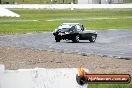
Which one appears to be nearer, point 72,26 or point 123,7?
point 72,26

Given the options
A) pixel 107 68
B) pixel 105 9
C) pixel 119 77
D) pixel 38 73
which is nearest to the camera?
pixel 119 77

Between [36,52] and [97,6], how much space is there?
80640 mm

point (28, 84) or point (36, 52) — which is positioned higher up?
point (28, 84)

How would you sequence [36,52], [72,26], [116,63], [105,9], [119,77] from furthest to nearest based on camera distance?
[105,9]
[72,26]
[36,52]
[116,63]
[119,77]

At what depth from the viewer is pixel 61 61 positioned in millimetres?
20438

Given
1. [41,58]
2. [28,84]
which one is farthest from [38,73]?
[41,58]

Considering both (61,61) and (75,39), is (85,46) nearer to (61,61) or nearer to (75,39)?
(75,39)

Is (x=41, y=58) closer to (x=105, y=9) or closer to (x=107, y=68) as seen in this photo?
(x=107, y=68)

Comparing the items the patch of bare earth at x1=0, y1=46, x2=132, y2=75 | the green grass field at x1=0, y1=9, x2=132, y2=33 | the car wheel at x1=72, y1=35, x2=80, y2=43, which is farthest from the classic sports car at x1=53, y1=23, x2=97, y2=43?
the green grass field at x1=0, y1=9, x2=132, y2=33

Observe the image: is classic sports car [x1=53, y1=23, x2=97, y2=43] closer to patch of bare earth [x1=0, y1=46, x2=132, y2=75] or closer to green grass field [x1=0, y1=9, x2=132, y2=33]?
patch of bare earth [x1=0, y1=46, x2=132, y2=75]

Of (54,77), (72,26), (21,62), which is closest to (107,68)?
(21,62)

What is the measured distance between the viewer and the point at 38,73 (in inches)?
250

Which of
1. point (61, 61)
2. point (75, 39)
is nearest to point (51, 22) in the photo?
point (75, 39)

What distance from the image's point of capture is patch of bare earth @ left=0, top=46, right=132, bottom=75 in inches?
716
